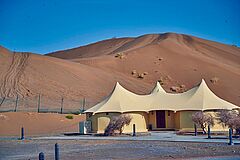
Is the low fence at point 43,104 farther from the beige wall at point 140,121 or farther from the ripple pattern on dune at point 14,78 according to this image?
the beige wall at point 140,121

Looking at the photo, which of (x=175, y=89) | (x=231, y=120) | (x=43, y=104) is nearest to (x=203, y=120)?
(x=231, y=120)

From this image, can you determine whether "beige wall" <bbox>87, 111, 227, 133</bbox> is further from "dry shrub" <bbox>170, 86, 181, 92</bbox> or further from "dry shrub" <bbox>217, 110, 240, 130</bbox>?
"dry shrub" <bbox>170, 86, 181, 92</bbox>

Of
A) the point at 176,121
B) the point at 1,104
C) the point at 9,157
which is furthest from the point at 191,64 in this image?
the point at 9,157

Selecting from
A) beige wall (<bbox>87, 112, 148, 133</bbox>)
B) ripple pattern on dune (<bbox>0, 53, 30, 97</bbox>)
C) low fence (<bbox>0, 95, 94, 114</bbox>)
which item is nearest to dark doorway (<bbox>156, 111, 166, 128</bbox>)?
beige wall (<bbox>87, 112, 148, 133</bbox>)

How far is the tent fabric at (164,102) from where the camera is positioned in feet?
151

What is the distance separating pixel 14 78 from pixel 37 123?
3420 centimetres

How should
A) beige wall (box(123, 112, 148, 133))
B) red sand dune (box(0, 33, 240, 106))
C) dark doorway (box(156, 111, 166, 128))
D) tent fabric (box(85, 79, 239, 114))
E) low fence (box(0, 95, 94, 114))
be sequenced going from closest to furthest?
tent fabric (box(85, 79, 239, 114)) → beige wall (box(123, 112, 148, 133)) → dark doorway (box(156, 111, 166, 128)) → low fence (box(0, 95, 94, 114)) → red sand dune (box(0, 33, 240, 106))

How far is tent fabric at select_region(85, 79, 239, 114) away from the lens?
151 feet

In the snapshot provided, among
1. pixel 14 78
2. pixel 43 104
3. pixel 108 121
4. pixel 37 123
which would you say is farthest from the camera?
pixel 14 78

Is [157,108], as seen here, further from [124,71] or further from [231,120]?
[124,71]

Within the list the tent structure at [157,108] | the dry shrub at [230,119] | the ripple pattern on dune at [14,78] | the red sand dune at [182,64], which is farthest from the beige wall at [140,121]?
the red sand dune at [182,64]

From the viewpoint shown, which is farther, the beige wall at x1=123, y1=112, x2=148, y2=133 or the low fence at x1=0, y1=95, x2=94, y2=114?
the low fence at x1=0, y1=95, x2=94, y2=114

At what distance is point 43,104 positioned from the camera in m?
72.8

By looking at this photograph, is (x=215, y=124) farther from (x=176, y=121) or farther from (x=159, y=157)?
(x=159, y=157)
